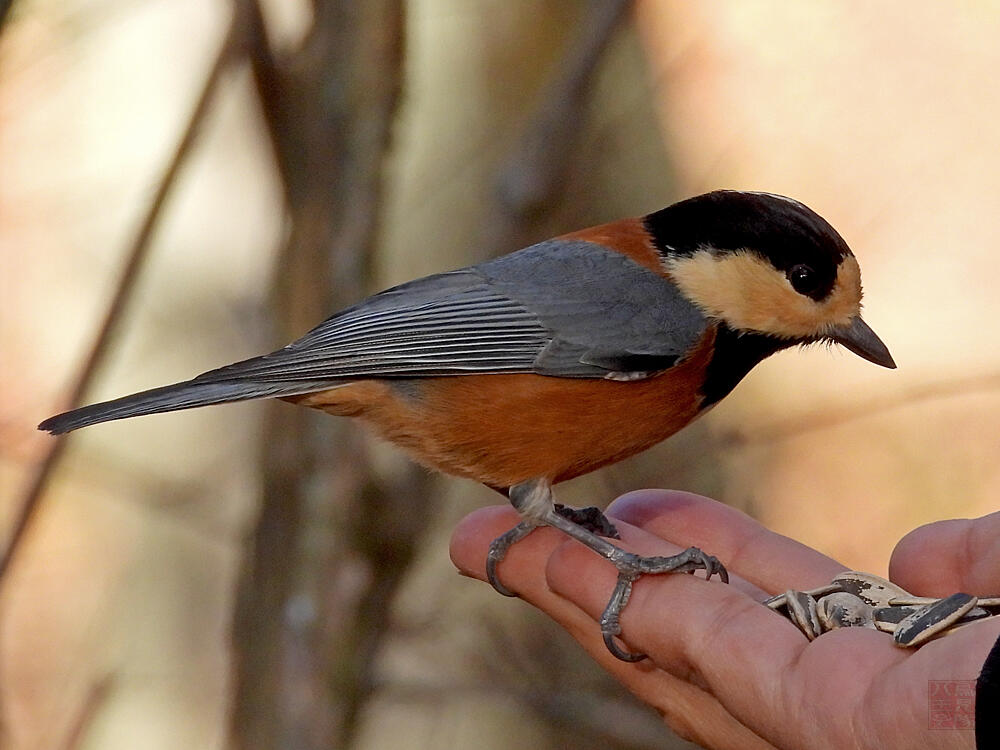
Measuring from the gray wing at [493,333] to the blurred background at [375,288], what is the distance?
1.26 feet

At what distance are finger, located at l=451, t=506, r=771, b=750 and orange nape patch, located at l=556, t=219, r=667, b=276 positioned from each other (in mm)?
623

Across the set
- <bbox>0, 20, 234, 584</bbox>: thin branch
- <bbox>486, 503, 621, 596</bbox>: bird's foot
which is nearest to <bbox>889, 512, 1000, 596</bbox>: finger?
<bbox>486, 503, 621, 596</bbox>: bird's foot

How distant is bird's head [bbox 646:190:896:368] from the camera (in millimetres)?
2406

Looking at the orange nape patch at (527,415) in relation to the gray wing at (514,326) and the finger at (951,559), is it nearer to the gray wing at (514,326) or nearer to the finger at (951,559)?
the gray wing at (514,326)

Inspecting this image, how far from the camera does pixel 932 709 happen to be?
140 cm

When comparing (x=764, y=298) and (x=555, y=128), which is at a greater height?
(x=555, y=128)

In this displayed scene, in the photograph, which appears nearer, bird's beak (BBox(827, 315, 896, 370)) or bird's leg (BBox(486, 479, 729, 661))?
bird's leg (BBox(486, 479, 729, 661))

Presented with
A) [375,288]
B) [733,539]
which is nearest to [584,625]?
[733,539]

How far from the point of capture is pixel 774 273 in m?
2.44

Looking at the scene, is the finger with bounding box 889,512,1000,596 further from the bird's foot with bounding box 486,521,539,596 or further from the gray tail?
the gray tail

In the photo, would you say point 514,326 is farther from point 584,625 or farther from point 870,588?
point 870,588
